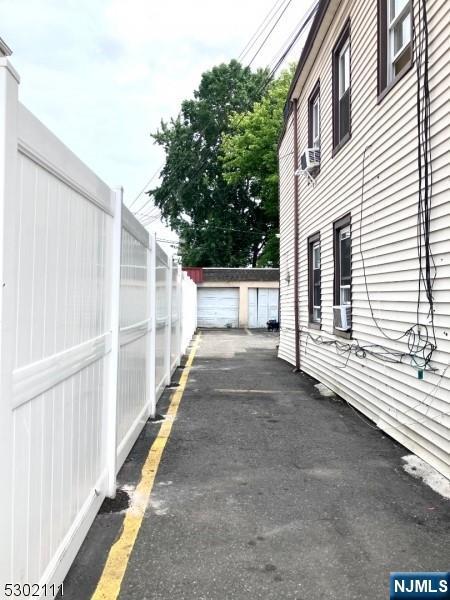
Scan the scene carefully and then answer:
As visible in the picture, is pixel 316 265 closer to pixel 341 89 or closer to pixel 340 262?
pixel 340 262

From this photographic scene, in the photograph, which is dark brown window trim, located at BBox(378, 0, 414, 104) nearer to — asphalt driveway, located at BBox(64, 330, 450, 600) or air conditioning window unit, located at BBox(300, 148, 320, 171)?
air conditioning window unit, located at BBox(300, 148, 320, 171)

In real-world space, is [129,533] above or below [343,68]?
below

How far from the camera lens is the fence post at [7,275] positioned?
1867mm

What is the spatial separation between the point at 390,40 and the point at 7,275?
21.0 ft

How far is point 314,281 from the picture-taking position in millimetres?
10828

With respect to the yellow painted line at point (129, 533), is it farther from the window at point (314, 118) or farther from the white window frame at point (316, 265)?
the window at point (314, 118)

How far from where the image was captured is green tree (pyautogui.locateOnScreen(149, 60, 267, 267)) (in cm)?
3722

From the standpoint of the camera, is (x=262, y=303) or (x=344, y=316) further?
(x=262, y=303)

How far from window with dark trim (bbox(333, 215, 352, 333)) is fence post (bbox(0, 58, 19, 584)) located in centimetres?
664

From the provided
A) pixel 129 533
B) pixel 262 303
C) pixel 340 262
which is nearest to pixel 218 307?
pixel 262 303

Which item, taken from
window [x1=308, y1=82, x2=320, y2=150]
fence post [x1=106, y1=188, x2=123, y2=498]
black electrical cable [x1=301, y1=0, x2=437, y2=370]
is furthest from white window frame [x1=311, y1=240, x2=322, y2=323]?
fence post [x1=106, y1=188, x2=123, y2=498]

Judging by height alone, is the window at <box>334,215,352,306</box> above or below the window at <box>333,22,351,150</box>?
below

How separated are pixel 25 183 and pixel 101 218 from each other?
1.55m

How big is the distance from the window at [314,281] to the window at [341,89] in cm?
221
